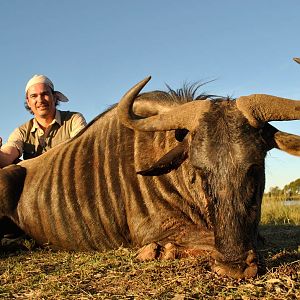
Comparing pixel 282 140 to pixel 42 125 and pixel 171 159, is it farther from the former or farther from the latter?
pixel 42 125

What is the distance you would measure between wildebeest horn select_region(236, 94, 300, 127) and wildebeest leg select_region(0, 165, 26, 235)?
3.08 m

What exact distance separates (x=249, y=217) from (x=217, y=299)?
2.75ft

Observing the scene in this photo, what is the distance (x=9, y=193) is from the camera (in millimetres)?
5781

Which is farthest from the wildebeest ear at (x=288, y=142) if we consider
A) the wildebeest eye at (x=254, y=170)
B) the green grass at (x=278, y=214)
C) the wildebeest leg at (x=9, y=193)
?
the green grass at (x=278, y=214)

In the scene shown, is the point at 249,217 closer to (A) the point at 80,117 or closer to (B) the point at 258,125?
(B) the point at 258,125

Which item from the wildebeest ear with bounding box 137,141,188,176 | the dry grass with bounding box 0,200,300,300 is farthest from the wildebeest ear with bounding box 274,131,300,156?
the dry grass with bounding box 0,200,300,300

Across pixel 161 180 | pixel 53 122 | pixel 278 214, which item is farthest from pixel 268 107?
pixel 278 214

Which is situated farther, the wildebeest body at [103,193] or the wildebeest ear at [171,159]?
the wildebeest body at [103,193]

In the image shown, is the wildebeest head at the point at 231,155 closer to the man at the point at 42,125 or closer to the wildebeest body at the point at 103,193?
the wildebeest body at the point at 103,193

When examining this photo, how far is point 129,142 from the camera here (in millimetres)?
5359

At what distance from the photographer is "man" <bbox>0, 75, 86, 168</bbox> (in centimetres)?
749

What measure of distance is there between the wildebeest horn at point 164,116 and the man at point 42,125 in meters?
2.90

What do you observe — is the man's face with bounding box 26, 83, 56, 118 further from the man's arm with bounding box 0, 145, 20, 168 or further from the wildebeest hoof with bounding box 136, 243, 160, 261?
the wildebeest hoof with bounding box 136, 243, 160, 261

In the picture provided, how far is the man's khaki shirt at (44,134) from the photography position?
7480 millimetres
